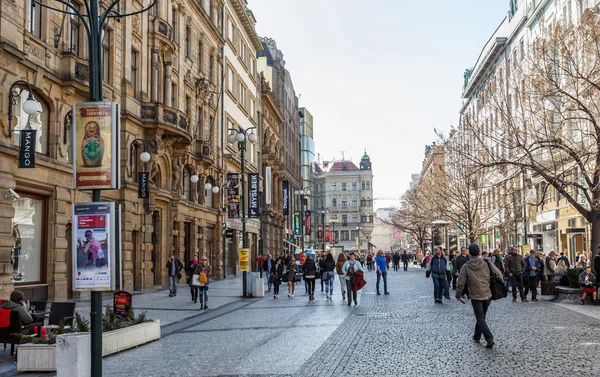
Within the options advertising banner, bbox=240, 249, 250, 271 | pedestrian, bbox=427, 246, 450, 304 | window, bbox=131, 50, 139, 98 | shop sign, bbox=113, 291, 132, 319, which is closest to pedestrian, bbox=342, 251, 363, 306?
pedestrian, bbox=427, 246, 450, 304

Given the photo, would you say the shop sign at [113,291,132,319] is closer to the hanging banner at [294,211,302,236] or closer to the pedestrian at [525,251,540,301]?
the pedestrian at [525,251,540,301]

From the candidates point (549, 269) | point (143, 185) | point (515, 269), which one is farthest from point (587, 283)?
point (143, 185)

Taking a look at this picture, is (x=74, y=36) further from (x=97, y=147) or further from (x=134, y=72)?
(x=97, y=147)

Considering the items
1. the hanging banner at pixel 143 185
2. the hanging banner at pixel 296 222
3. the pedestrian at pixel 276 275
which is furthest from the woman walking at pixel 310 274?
the hanging banner at pixel 296 222

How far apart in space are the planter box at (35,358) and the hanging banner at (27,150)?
30.8 ft

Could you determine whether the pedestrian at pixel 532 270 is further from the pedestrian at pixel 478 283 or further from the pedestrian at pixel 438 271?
the pedestrian at pixel 478 283

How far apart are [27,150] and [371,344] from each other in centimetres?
1167

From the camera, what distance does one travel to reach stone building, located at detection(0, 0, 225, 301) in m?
21.0

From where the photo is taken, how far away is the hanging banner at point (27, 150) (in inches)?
762

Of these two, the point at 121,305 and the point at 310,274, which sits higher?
the point at 310,274

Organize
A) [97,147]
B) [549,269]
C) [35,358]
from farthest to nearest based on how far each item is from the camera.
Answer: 1. [549,269]
2. [35,358]
3. [97,147]

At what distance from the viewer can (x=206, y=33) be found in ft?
145

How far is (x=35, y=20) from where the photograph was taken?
73.4ft

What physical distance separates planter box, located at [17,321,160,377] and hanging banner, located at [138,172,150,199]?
53.4ft
